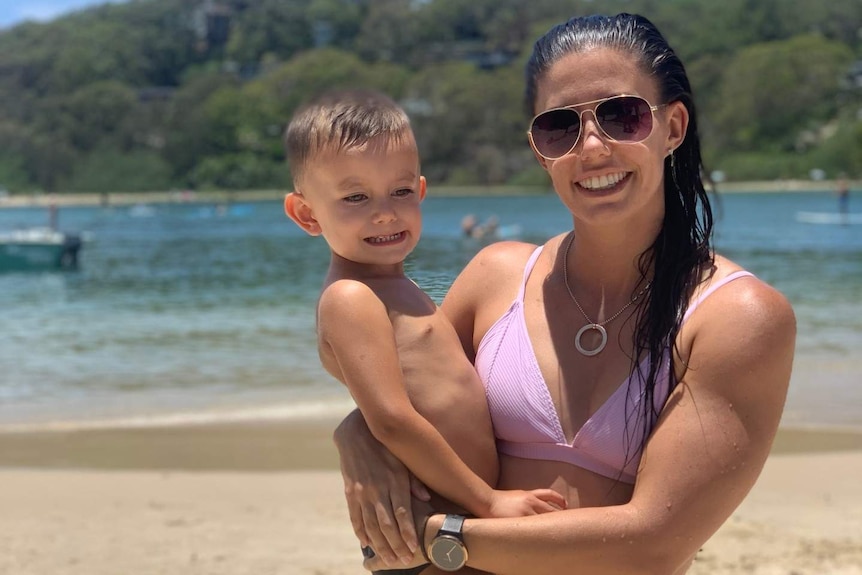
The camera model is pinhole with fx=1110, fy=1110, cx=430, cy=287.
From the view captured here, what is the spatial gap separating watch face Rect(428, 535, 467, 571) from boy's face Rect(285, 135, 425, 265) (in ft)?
1.62

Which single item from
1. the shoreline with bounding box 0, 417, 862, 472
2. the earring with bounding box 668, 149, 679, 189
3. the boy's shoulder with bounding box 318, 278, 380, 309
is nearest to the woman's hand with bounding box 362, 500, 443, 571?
the boy's shoulder with bounding box 318, 278, 380, 309

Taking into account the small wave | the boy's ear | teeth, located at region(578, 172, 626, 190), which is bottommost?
the small wave

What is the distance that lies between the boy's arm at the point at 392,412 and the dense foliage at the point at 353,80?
6687 centimetres

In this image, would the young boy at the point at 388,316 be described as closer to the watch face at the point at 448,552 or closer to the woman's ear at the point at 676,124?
the watch face at the point at 448,552

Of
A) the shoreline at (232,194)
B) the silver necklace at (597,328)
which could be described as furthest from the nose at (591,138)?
the shoreline at (232,194)

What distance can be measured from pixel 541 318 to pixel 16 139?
338 ft

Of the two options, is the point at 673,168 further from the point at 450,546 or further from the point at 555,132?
the point at 450,546

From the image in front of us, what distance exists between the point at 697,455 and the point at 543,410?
0.28m

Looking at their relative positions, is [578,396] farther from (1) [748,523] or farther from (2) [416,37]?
(2) [416,37]

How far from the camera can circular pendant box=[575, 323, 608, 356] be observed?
1.87 metres

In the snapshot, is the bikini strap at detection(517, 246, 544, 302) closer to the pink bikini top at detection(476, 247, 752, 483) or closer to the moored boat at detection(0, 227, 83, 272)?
the pink bikini top at detection(476, 247, 752, 483)

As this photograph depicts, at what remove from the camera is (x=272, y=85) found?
9319cm

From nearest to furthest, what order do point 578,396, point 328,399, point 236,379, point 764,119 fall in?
point 578,396, point 328,399, point 236,379, point 764,119

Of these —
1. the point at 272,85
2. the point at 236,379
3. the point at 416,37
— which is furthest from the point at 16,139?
the point at 236,379
